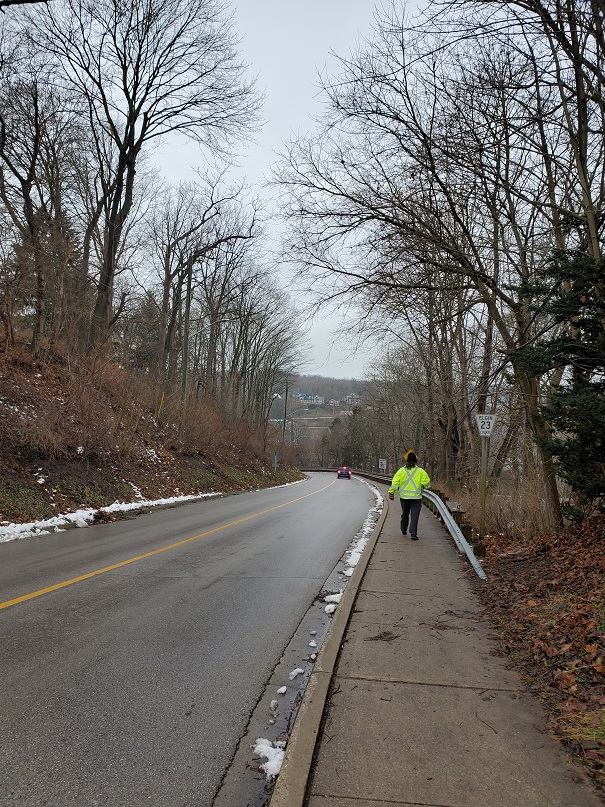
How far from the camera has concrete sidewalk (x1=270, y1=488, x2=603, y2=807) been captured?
288 cm

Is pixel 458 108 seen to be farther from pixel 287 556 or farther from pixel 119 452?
pixel 119 452

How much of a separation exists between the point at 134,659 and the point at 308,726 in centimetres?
181

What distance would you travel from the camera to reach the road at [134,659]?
9.89 ft

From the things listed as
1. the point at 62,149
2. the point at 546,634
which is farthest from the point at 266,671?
the point at 62,149

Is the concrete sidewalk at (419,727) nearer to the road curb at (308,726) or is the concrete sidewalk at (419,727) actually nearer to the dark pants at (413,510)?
the road curb at (308,726)

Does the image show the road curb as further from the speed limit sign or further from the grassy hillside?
the grassy hillside

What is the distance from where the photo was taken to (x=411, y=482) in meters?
11.5

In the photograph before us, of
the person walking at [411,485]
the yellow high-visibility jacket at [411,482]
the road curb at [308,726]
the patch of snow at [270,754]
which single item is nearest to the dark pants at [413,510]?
the person walking at [411,485]

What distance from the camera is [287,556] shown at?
32.0ft

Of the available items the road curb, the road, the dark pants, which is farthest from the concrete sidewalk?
the dark pants

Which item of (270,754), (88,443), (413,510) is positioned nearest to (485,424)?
(413,510)

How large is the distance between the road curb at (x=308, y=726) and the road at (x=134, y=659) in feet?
1.26

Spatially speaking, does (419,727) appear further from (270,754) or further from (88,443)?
(88,443)

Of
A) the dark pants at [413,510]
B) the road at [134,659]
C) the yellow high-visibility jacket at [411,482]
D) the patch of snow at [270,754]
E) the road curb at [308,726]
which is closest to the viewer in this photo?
the road curb at [308,726]
